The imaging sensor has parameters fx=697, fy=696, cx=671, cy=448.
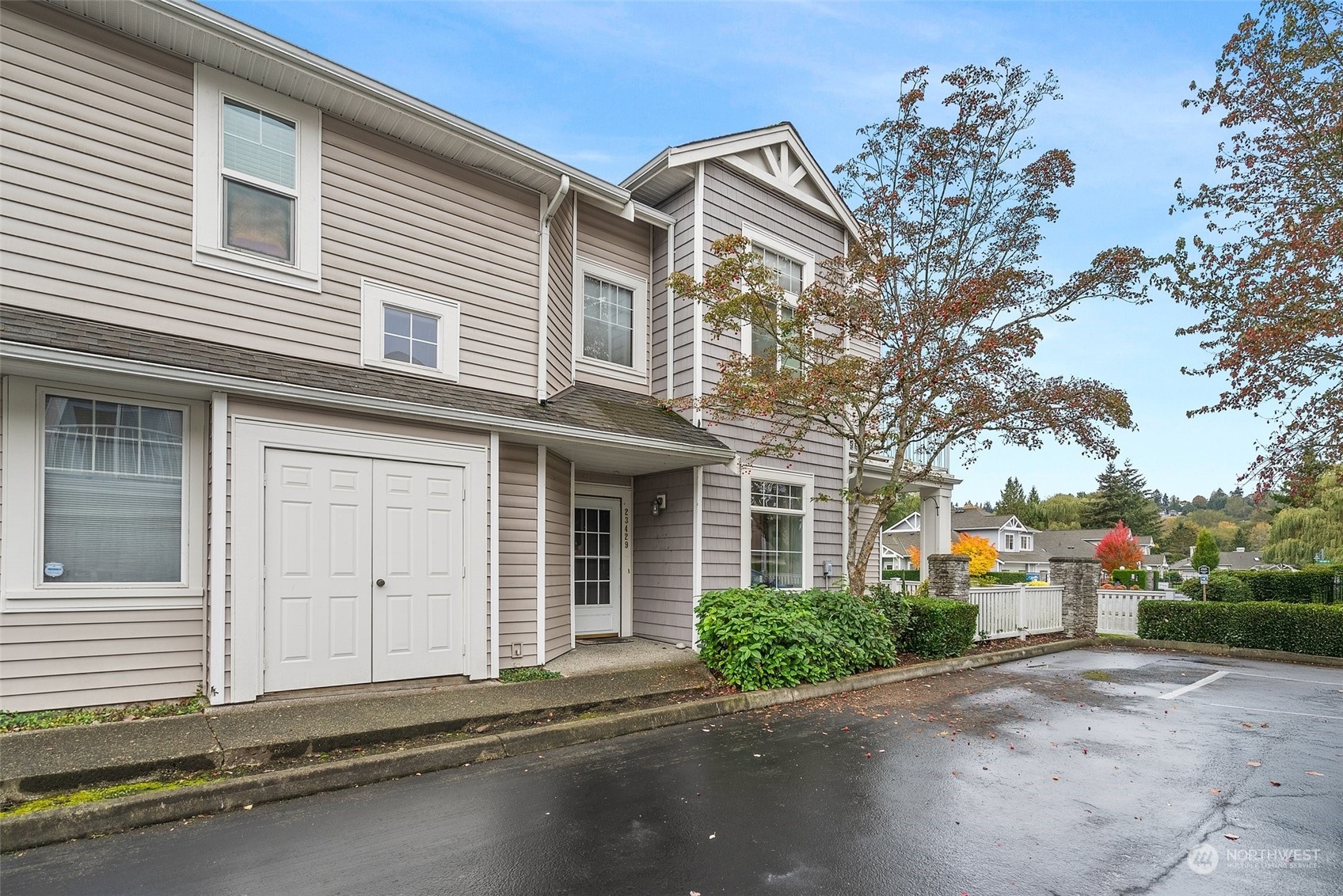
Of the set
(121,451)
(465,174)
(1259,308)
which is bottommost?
(121,451)

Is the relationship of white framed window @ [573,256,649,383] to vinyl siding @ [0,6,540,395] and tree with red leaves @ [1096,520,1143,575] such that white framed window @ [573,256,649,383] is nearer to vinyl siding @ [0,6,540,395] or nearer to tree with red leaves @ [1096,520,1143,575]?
vinyl siding @ [0,6,540,395]

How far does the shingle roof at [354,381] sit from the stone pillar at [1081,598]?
30.4 ft

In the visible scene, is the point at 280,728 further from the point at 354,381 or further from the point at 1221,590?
the point at 1221,590

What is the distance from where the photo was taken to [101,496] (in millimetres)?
5809

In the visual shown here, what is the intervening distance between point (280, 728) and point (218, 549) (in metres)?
1.68

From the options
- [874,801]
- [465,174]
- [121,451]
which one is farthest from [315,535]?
[874,801]

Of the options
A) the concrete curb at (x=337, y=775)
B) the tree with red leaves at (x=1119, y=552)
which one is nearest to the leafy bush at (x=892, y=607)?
the concrete curb at (x=337, y=775)

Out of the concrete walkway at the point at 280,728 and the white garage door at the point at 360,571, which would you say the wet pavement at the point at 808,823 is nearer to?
the concrete walkway at the point at 280,728

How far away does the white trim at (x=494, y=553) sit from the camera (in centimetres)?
756

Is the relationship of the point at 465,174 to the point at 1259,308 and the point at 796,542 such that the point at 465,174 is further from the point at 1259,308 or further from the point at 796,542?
the point at 1259,308

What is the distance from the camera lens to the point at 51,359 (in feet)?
16.8

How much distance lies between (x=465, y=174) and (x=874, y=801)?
7.64 m

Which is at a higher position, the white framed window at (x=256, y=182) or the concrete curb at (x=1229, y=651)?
the white framed window at (x=256, y=182)

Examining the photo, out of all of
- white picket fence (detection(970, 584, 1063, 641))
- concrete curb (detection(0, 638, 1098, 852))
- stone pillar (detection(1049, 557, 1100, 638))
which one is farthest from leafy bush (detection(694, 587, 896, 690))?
stone pillar (detection(1049, 557, 1100, 638))
